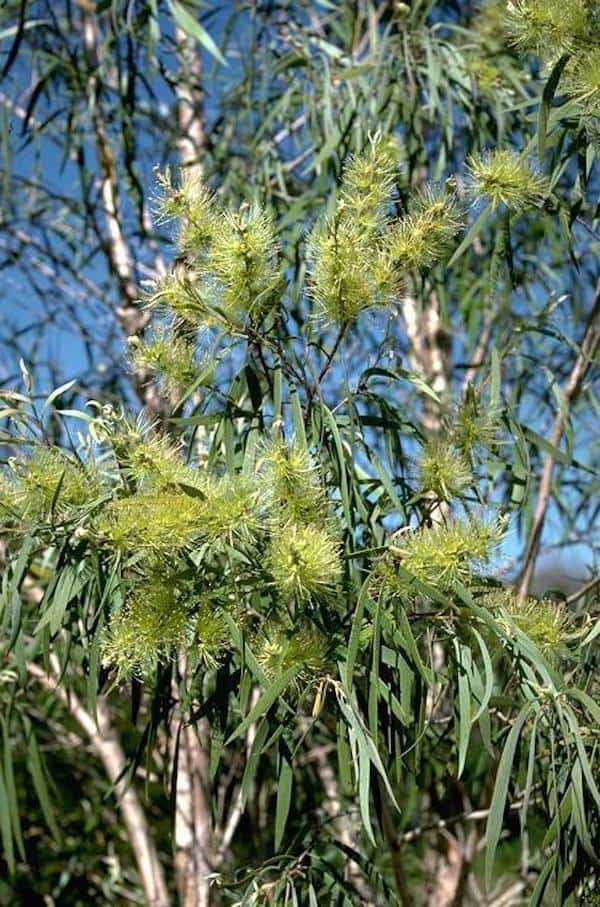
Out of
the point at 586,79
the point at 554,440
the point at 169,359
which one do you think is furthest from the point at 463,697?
the point at 554,440

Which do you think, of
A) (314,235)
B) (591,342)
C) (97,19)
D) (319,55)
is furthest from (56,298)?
(314,235)

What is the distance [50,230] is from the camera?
2361 millimetres

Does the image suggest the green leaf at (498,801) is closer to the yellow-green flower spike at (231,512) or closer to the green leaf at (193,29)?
the yellow-green flower spike at (231,512)

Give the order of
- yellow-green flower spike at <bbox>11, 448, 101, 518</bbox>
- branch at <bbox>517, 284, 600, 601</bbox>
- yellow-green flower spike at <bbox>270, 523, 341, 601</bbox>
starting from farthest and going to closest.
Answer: branch at <bbox>517, 284, 600, 601</bbox> → yellow-green flower spike at <bbox>11, 448, 101, 518</bbox> → yellow-green flower spike at <bbox>270, 523, 341, 601</bbox>

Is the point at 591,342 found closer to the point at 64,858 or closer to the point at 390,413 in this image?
the point at 390,413

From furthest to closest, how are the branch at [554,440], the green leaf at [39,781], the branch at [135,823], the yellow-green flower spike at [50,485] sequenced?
the branch at [135,823], the branch at [554,440], the green leaf at [39,781], the yellow-green flower spike at [50,485]

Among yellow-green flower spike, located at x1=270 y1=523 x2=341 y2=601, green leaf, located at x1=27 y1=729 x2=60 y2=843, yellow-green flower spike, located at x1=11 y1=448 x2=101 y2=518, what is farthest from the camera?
green leaf, located at x1=27 y1=729 x2=60 y2=843

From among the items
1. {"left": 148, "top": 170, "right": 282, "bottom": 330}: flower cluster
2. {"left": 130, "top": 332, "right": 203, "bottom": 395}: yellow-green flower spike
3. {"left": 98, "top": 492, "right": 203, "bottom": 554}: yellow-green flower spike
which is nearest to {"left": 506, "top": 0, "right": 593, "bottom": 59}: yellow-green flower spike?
{"left": 148, "top": 170, "right": 282, "bottom": 330}: flower cluster

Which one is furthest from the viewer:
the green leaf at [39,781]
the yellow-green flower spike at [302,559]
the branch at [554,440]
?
the branch at [554,440]

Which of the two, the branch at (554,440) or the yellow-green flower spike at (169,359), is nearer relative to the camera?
the yellow-green flower spike at (169,359)

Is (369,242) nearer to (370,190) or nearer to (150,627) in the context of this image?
(370,190)

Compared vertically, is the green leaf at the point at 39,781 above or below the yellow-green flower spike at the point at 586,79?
below

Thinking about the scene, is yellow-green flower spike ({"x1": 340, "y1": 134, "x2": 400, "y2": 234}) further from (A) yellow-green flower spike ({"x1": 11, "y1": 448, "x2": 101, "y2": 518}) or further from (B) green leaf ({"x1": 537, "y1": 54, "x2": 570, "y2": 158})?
(A) yellow-green flower spike ({"x1": 11, "y1": 448, "x2": 101, "y2": 518})

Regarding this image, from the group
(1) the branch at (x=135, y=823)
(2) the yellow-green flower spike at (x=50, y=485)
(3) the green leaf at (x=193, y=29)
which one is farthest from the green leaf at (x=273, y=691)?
(1) the branch at (x=135, y=823)
